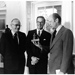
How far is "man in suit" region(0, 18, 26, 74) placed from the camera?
261cm

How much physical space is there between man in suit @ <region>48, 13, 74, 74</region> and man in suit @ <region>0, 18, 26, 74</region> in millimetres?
573

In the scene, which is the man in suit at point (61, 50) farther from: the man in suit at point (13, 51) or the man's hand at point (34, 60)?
the man in suit at point (13, 51)

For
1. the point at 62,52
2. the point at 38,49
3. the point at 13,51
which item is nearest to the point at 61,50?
the point at 62,52

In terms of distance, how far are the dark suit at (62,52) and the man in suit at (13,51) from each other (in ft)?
1.89

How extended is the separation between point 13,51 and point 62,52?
84 cm

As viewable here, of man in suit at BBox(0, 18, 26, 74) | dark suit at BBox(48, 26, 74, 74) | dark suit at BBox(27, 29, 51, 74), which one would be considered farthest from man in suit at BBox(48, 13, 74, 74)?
man in suit at BBox(0, 18, 26, 74)

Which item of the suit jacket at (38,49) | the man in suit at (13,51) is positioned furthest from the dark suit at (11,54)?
the suit jacket at (38,49)

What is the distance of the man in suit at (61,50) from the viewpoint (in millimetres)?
2094

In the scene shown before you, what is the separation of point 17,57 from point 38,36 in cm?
48

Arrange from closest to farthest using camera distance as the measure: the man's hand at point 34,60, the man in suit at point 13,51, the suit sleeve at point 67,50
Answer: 1. the suit sleeve at point 67,50
2. the man's hand at point 34,60
3. the man in suit at point 13,51

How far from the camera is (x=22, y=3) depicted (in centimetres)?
382

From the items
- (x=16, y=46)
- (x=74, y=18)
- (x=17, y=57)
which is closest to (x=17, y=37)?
(x=16, y=46)

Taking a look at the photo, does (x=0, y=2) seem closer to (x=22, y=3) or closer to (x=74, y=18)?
(x=22, y=3)

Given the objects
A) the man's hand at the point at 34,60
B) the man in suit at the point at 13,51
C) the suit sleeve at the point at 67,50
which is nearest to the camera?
the suit sleeve at the point at 67,50
